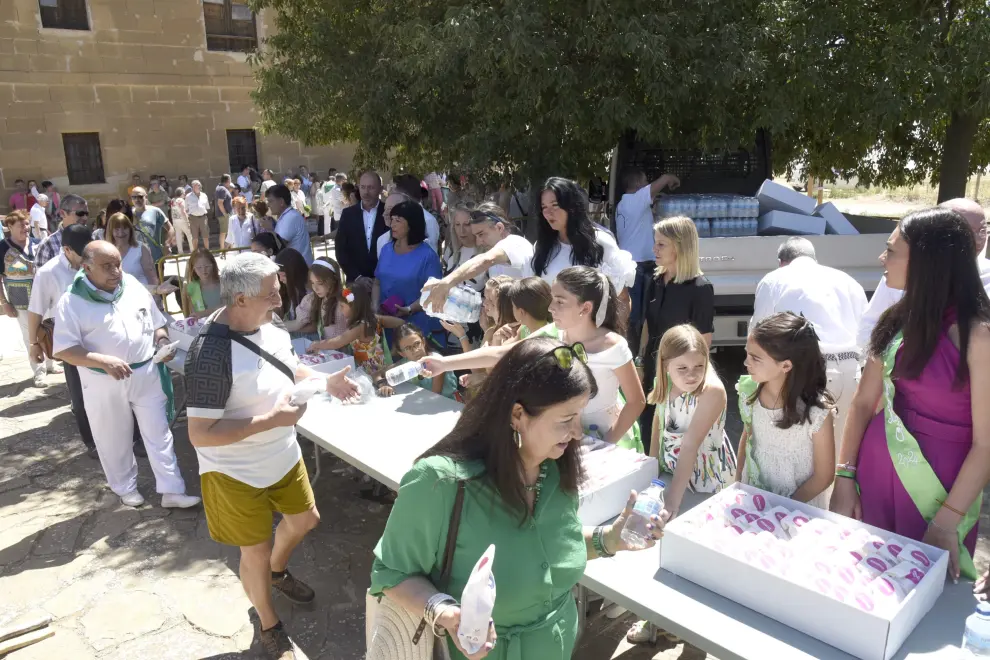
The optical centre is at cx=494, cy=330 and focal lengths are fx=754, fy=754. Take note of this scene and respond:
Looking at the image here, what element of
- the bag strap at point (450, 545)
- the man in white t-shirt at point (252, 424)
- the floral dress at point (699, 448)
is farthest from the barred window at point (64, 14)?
the bag strap at point (450, 545)

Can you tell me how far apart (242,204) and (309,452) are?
630 cm

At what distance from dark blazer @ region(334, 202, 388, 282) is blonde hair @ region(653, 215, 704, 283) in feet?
11.3

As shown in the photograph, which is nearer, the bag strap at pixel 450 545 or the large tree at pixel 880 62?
the bag strap at pixel 450 545

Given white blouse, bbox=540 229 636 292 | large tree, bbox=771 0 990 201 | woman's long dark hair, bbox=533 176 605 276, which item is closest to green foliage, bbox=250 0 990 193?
large tree, bbox=771 0 990 201

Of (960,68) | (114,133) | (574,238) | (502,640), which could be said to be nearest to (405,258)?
(574,238)

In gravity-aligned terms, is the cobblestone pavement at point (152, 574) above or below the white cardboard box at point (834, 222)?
below

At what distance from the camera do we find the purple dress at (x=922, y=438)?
2.40 metres

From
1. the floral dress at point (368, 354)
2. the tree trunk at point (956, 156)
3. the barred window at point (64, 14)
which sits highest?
the barred window at point (64, 14)

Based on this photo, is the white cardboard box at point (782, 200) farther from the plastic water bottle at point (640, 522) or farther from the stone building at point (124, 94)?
the stone building at point (124, 94)

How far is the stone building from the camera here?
18.5 m

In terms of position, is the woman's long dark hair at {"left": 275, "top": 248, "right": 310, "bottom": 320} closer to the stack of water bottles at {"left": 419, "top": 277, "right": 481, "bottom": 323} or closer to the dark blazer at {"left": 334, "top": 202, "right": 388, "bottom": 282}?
the dark blazer at {"left": 334, "top": 202, "right": 388, "bottom": 282}

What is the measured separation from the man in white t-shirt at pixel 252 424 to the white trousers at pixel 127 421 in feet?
5.69

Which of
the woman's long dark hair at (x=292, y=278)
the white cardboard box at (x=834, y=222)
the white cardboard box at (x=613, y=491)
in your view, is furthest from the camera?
the white cardboard box at (x=834, y=222)

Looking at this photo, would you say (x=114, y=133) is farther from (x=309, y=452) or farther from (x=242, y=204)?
(x=309, y=452)
